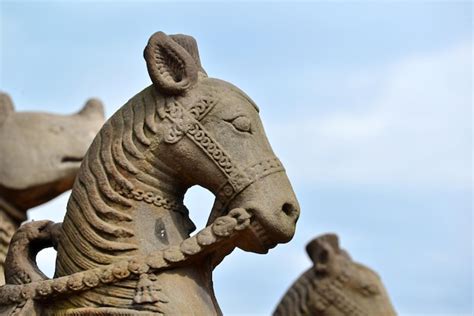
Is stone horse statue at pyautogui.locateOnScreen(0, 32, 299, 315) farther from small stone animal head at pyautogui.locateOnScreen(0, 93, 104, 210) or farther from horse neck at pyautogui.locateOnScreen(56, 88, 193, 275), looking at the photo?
small stone animal head at pyautogui.locateOnScreen(0, 93, 104, 210)

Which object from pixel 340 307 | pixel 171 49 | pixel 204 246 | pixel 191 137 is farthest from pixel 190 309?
pixel 340 307

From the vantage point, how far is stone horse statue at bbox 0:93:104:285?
10719mm

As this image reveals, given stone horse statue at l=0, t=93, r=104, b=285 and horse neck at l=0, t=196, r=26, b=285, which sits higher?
stone horse statue at l=0, t=93, r=104, b=285

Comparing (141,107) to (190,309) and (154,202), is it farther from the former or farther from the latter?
(190,309)

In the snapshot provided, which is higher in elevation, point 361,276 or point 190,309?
point 361,276

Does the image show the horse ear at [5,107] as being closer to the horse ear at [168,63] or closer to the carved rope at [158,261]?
the horse ear at [168,63]

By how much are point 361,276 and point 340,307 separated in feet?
1.09

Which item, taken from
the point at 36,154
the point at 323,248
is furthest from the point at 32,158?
the point at 323,248

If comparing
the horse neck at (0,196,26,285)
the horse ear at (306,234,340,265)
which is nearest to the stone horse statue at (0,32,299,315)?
the horse neck at (0,196,26,285)

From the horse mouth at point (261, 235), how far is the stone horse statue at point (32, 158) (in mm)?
4227

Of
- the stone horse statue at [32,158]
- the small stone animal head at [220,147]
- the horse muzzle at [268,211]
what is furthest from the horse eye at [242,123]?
the stone horse statue at [32,158]

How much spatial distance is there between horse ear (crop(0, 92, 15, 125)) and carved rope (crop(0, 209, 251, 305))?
14.5 feet

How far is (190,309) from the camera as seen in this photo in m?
6.53

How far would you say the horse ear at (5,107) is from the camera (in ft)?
35.9
